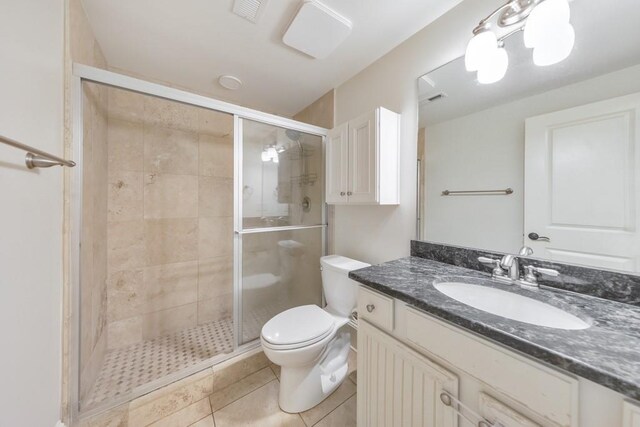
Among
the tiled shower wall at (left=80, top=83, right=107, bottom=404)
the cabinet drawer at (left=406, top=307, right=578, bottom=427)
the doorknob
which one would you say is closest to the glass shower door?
the tiled shower wall at (left=80, top=83, right=107, bottom=404)

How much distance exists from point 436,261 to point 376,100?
45.4 inches

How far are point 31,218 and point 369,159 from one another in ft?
4.75

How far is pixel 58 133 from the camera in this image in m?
0.95

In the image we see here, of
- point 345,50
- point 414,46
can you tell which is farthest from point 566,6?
point 345,50

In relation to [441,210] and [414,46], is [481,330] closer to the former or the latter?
[441,210]

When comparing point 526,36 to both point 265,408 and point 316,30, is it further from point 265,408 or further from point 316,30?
point 265,408

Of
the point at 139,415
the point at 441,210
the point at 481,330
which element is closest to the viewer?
the point at 481,330

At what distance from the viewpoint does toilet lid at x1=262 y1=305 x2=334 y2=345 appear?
3.87ft

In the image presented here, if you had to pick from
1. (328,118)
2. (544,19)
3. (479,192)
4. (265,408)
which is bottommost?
(265,408)

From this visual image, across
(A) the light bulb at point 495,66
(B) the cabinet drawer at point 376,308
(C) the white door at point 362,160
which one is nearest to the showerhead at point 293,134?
(C) the white door at point 362,160

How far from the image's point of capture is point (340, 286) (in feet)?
4.90

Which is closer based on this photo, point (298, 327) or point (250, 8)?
point (250, 8)

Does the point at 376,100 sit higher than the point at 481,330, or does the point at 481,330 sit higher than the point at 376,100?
the point at 376,100

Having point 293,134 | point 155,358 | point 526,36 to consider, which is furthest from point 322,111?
point 155,358
